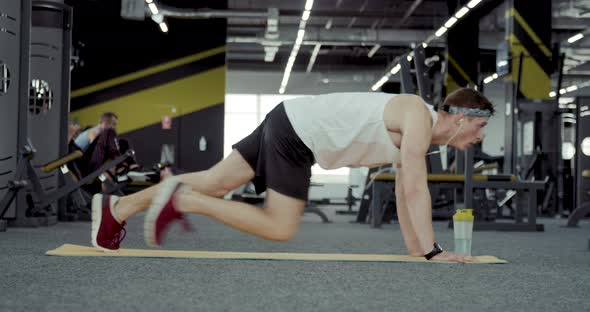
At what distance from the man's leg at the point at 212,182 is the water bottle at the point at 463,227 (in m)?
1.23

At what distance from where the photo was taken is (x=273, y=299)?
2395 mm

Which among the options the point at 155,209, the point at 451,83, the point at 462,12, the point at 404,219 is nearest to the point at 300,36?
the point at 451,83

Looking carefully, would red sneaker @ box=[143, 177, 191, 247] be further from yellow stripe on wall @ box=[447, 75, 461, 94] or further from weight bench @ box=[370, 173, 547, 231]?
yellow stripe on wall @ box=[447, 75, 461, 94]

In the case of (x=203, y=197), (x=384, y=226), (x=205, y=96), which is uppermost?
(x=205, y=96)

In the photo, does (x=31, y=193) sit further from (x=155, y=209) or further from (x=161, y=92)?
(x=161, y=92)

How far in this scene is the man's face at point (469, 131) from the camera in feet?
10.5

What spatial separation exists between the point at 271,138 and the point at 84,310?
118 cm

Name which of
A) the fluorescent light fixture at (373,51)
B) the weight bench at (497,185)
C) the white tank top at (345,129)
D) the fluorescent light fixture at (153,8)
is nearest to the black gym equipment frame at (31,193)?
the weight bench at (497,185)

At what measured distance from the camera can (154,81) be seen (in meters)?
14.1

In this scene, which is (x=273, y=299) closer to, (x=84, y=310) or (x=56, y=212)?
(x=84, y=310)

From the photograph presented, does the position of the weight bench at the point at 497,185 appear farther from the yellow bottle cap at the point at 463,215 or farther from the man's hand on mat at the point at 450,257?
the man's hand on mat at the point at 450,257

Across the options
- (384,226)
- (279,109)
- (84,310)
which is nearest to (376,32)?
(384,226)

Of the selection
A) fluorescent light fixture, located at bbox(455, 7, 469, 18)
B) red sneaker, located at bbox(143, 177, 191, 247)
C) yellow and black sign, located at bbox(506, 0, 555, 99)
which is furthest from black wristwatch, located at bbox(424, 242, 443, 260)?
fluorescent light fixture, located at bbox(455, 7, 469, 18)

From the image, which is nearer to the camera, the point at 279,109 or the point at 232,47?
the point at 279,109
